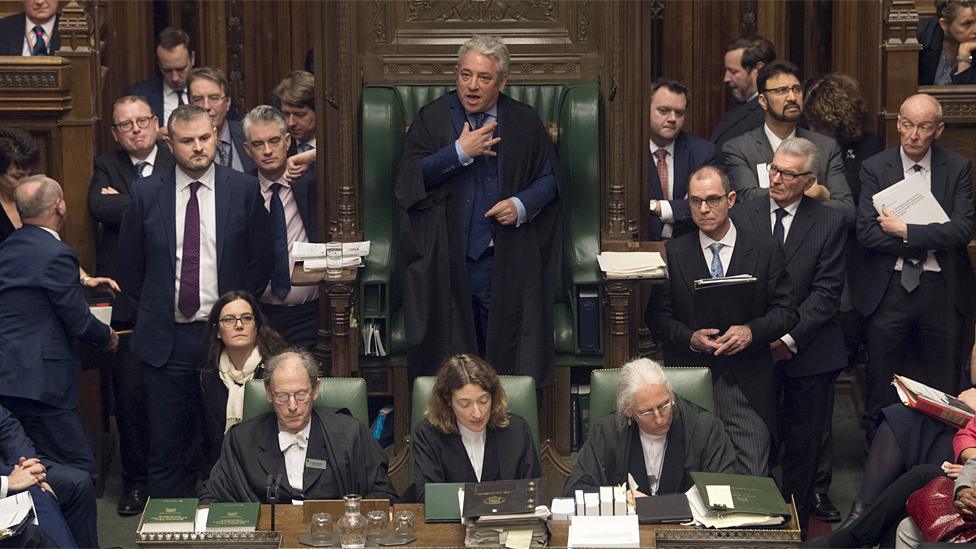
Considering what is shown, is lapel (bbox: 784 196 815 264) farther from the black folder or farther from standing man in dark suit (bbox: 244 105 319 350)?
standing man in dark suit (bbox: 244 105 319 350)

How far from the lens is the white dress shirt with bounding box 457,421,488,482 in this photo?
20.2 feet

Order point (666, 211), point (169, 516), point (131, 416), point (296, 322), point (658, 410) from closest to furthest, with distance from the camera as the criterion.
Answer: point (169, 516) → point (658, 410) → point (131, 416) → point (296, 322) → point (666, 211)

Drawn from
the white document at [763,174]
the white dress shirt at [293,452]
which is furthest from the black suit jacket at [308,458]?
the white document at [763,174]

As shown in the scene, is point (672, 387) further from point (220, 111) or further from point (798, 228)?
point (220, 111)

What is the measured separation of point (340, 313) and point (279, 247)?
62cm

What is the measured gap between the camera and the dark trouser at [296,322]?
25.0 feet


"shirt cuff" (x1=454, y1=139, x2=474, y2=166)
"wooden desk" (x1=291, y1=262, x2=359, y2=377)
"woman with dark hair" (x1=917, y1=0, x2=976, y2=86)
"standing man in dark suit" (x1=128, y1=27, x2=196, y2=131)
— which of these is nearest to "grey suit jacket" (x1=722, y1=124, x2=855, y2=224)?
"woman with dark hair" (x1=917, y1=0, x2=976, y2=86)

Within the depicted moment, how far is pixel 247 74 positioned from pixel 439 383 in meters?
4.16

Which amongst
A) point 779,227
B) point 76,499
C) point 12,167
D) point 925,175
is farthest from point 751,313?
point 12,167

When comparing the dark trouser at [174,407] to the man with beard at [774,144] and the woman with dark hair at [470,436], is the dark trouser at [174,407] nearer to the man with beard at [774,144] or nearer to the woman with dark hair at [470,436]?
the woman with dark hair at [470,436]

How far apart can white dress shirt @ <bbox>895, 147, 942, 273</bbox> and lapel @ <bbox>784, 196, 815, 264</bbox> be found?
0.56m

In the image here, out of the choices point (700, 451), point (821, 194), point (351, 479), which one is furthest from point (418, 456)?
point (821, 194)

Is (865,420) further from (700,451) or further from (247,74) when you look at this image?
(247,74)

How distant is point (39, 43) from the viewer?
8.28m
